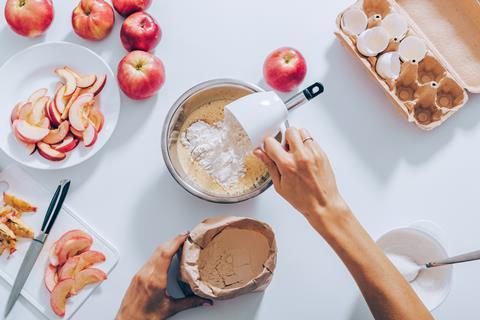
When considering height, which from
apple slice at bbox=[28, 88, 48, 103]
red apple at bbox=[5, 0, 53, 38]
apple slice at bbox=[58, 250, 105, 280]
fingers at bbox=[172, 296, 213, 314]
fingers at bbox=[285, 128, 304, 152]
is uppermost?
red apple at bbox=[5, 0, 53, 38]

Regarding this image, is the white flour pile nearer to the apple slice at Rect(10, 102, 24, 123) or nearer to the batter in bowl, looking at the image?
the batter in bowl

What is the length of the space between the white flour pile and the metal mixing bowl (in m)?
0.03

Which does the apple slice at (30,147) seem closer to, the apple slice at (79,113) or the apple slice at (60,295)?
the apple slice at (79,113)

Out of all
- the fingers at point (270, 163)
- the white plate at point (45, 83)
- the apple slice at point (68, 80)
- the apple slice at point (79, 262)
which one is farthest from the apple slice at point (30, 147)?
the fingers at point (270, 163)

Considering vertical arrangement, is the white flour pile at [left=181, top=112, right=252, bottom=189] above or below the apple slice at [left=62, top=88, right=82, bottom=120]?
below

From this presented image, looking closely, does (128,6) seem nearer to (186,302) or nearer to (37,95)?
(37,95)

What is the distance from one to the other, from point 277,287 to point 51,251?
0.46 metres

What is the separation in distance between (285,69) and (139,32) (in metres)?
0.30

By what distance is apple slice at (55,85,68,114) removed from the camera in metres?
1.08

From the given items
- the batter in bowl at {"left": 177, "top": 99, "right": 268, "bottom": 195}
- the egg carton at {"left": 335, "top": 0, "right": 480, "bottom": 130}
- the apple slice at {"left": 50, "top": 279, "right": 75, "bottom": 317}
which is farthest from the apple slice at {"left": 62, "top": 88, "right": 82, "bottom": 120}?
the egg carton at {"left": 335, "top": 0, "right": 480, "bottom": 130}

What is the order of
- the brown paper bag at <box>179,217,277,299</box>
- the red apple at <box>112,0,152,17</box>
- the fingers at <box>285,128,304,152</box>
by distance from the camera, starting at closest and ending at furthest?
the fingers at <box>285,128,304,152</box>, the brown paper bag at <box>179,217,277,299</box>, the red apple at <box>112,0,152,17</box>

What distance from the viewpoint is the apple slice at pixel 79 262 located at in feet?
3.53

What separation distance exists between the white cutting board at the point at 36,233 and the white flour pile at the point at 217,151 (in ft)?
0.84

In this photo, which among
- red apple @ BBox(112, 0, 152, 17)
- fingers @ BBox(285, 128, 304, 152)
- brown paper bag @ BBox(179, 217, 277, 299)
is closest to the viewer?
fingers @ BBox(285, 128, 304, 152)
